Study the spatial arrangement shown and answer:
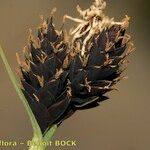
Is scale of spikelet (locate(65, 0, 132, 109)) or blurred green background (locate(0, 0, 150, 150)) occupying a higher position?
scale of spikelet (locate(65, 0, 132, 109))

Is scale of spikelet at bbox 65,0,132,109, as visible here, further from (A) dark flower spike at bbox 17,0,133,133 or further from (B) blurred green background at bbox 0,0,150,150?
(B) blurred green background at bbox 0,0,150,150

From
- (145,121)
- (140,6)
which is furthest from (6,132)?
(140,6)

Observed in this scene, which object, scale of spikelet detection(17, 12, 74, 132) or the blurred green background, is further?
the blurred green background

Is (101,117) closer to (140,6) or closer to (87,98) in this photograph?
(140,6)

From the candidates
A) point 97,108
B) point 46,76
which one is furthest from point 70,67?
point 97,108

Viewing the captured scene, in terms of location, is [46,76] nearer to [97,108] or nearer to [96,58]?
[96,58]

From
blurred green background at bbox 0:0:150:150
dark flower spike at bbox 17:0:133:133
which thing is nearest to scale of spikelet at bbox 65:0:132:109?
dark flower spike at bbox 17:0:133:133

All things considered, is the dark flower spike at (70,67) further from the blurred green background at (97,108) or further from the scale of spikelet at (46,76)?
the blurred green background at (97,108)
